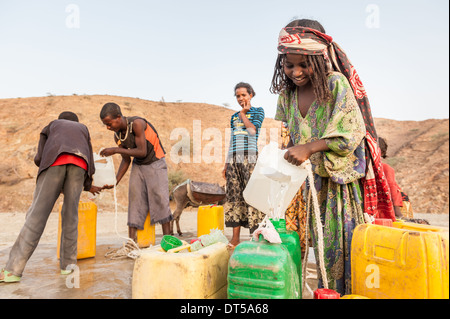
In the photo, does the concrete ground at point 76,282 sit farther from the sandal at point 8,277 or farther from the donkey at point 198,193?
the donkey at point 198,193

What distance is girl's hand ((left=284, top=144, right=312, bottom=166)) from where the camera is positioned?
1660 millimetres

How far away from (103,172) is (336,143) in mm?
2862

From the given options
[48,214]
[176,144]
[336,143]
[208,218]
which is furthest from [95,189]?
[176,144]

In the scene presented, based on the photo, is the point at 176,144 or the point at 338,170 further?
the point at 176,144

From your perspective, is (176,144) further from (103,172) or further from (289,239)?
(289,239)

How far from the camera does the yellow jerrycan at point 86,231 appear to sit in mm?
3693

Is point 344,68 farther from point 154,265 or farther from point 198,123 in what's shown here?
point 198,123

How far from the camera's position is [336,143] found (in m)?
1.71

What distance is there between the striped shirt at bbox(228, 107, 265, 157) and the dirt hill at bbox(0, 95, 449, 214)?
25.9 ft

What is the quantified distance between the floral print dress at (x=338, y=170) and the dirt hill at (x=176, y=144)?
10176 millimetres

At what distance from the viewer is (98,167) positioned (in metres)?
3.73

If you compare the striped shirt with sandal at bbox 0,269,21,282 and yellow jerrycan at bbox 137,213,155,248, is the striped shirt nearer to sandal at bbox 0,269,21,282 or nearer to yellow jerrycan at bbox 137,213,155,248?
yellow jerrycan at bbox 137,213,155,248

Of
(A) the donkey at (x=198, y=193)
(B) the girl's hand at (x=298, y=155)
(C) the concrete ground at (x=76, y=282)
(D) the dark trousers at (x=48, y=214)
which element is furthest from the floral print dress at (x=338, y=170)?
(A) the donkey at (x=198, y=193)
